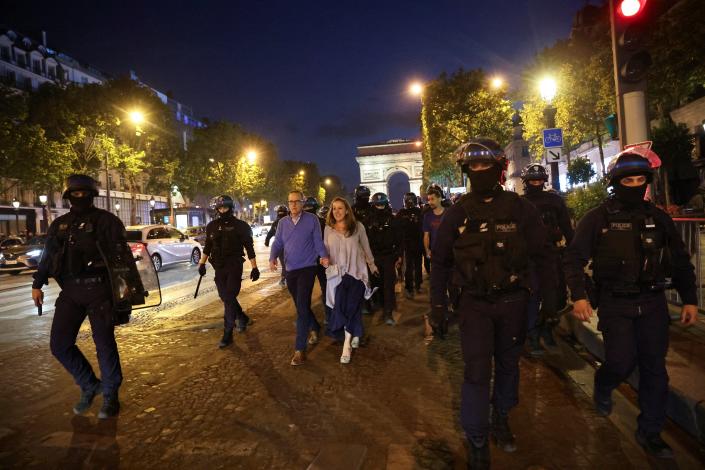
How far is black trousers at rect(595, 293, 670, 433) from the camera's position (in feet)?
10.2

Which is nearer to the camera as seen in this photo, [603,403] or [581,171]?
[603,403]

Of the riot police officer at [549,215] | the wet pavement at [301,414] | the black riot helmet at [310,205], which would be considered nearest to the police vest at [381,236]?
the wet pavement at [301,414]

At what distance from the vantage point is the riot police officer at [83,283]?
13.0 feet

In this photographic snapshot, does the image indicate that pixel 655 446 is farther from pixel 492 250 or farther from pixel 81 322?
pixel 81 322

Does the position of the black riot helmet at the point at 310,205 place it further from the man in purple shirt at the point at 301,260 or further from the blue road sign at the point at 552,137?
the blue road sign at the point at 552,137

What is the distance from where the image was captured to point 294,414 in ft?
12.6

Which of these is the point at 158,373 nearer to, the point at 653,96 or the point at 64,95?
the point at 653,96

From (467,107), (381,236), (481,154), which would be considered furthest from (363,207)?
(467,107)

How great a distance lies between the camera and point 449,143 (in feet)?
117

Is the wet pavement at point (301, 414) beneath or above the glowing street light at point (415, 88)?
beneath

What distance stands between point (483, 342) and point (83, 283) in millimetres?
3143

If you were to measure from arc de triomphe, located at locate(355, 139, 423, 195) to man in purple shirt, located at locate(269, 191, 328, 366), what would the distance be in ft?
221

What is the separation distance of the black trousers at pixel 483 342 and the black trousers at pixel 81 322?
9.37ft

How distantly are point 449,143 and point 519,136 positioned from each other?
11.9 meters
